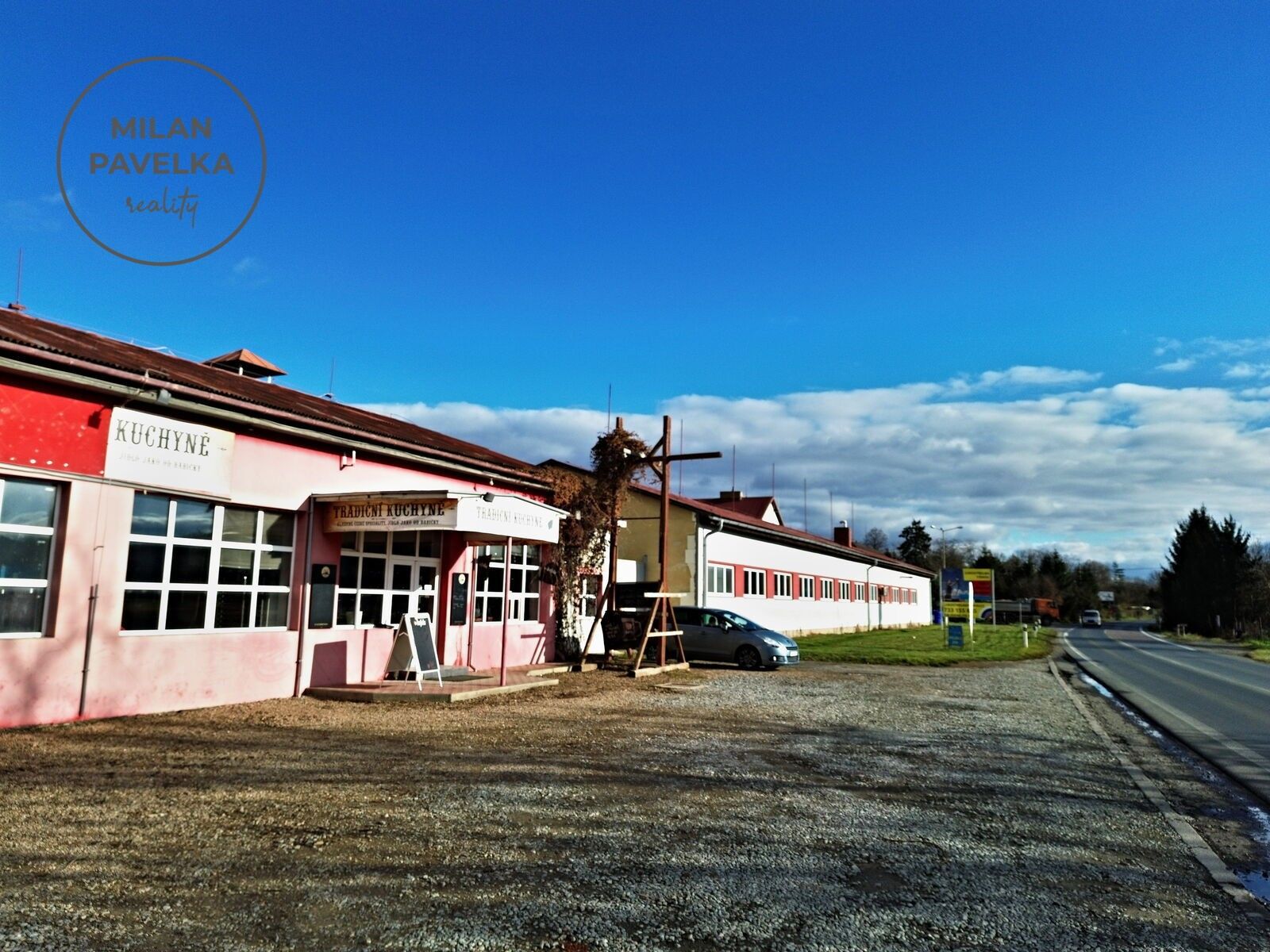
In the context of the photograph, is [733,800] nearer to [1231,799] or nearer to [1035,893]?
[1035,893]

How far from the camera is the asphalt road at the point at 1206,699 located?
1158 centimetres

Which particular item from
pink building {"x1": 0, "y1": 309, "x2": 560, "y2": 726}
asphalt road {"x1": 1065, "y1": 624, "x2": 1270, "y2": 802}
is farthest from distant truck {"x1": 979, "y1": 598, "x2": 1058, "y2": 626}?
pink building {"x1": 0, "y1": 309, "x2": 560, "y2": 726}

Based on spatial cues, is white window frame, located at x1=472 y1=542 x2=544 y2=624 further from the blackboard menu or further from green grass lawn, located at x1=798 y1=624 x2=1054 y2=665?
green grass lawn, located at x1=798 y1=624 x2=1054 y2=665

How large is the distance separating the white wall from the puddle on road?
15.2 metres

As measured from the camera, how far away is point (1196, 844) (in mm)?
6891

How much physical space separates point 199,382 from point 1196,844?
12.8 meters

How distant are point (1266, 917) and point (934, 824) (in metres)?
2.28

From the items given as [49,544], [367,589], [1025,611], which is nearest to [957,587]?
[367,589]

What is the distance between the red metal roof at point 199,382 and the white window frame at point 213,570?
1426mm

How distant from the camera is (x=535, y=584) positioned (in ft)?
64.7

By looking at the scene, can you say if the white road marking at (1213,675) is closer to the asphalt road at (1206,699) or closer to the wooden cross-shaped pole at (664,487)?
the asphalt road at (1206,699)

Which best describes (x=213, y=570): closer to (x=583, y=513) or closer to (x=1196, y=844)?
(x=583, y=513)

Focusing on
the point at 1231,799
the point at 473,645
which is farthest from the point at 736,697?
the point at 1231,799

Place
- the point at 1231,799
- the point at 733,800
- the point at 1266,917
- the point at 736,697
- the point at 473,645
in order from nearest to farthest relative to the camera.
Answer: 1. the point at 1266,917
2. the point at 733,800
3. the point at 1231,799
4. the point at 736,697
5. the point at 473,645
